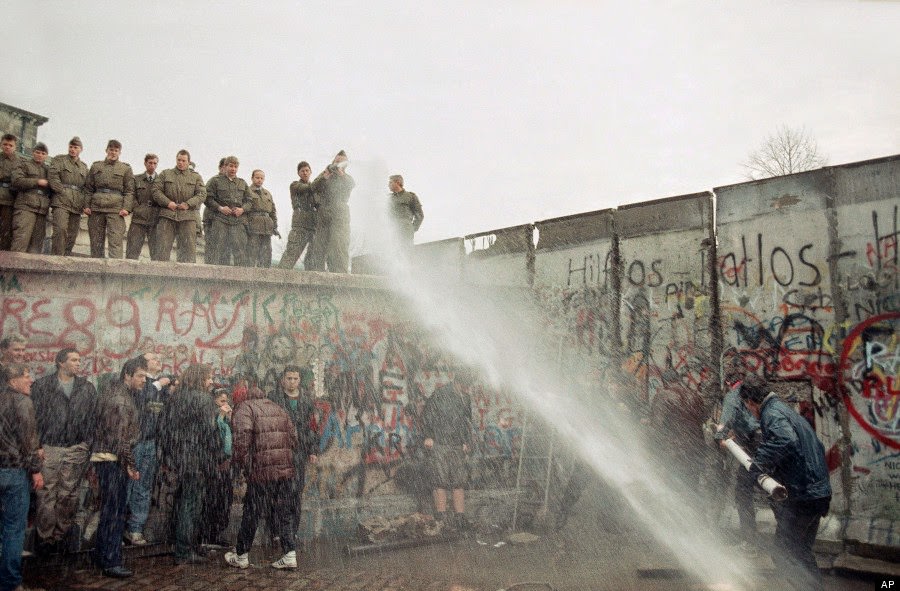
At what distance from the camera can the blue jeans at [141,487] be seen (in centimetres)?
755

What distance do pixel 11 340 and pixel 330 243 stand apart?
5.02 metres

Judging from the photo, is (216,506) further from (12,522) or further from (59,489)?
(12,522)

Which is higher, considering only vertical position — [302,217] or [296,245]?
[302,217]

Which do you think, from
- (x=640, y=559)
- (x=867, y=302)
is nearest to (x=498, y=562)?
(x=640, y=559)

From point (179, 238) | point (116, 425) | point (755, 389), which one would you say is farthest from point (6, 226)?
point (755, 389)

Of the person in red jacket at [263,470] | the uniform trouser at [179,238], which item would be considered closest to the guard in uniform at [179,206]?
the uniform trouser at [179,238]

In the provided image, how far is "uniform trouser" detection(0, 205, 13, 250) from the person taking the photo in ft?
29.4

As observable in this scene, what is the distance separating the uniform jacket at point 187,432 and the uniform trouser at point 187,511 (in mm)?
153

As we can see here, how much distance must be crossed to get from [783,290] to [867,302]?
106cm

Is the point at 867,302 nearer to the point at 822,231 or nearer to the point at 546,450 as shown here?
the point at 822,231

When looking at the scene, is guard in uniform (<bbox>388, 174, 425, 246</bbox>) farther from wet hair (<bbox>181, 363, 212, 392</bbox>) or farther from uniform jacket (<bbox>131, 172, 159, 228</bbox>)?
wet hair (<bbox>181, 363, 212, 392</bbox>)

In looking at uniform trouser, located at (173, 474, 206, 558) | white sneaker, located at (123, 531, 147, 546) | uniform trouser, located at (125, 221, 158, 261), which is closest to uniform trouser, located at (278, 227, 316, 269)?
uniform trouser, located at (125, 221, 158, 261)

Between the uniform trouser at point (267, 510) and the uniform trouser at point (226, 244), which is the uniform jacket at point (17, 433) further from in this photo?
the uniform trouser at point (226, 244)

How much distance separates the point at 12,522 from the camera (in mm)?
6051
